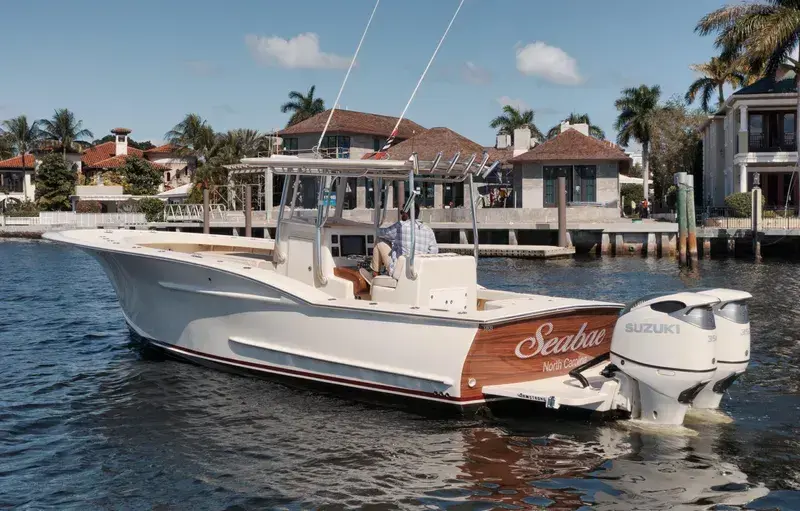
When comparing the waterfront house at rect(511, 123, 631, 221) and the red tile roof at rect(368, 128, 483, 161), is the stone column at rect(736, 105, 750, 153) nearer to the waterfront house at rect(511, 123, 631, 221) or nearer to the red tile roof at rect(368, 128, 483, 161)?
the waterfront house at rect(511, 123, 631, 221)

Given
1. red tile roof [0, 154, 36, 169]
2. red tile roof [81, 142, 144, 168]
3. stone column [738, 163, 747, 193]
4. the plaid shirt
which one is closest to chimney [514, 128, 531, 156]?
stone column [738, 163, 747, 193]

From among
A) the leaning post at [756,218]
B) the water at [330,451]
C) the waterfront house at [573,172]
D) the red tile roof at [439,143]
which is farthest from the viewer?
the red tile roof at [439,143]

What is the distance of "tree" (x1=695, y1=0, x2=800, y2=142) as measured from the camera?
3531cm

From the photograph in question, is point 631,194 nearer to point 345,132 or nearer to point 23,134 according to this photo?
point 345,132

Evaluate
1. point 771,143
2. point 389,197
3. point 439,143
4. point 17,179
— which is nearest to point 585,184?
point 439,143

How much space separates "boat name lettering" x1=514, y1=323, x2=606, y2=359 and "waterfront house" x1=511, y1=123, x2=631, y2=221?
113 ft

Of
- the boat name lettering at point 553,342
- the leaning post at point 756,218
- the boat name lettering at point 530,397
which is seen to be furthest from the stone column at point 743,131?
the boat name lettering at point 530,397

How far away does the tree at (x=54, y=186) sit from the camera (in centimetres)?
6688

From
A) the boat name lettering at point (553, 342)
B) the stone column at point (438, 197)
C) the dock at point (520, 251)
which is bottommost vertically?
the boat name lettering at point (553, 342)

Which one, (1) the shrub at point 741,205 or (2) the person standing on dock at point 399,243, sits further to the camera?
Result: (1) the shrub at point 741,205

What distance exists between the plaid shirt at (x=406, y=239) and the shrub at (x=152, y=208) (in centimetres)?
4614

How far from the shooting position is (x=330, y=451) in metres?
8.16

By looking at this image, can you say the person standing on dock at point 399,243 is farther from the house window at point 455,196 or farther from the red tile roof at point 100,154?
the red tile roof at point 100,154

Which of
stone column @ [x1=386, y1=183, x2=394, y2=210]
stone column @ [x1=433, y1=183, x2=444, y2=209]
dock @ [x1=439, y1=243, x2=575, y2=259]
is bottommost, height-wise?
dock @ [x1=439, y1=243, x2=575, y2=259]
